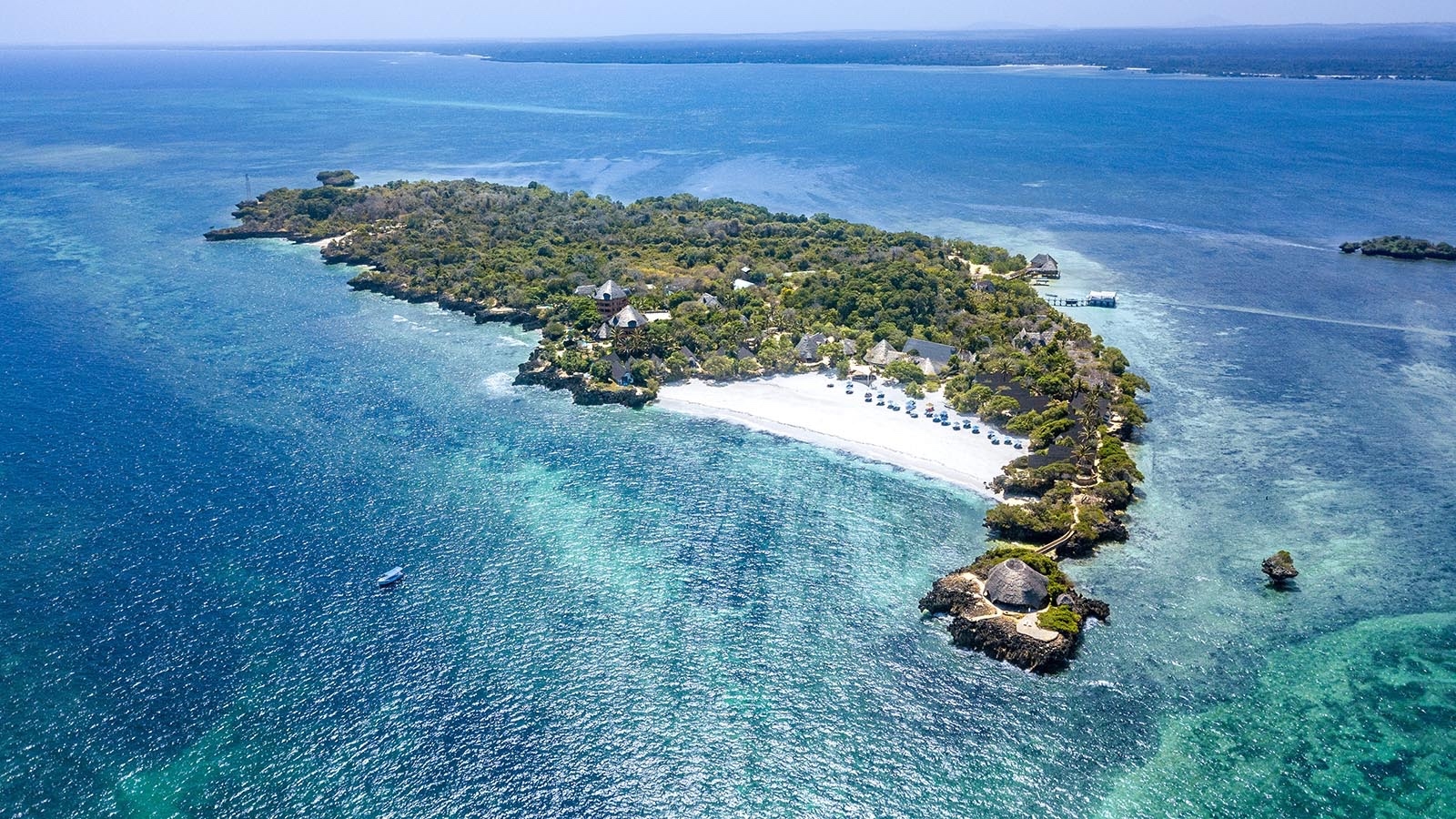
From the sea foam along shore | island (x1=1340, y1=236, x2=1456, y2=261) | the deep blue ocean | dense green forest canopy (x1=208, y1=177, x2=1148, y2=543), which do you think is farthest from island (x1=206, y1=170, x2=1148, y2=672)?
island (x1=1340, y1=236, x2=1456, y2=261)

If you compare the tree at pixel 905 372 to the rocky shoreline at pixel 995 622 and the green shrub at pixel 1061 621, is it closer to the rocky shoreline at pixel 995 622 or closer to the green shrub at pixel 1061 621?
the rocky shoreline at pixel 995 622

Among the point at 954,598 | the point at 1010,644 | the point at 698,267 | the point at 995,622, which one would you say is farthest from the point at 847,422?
the point at 698,267

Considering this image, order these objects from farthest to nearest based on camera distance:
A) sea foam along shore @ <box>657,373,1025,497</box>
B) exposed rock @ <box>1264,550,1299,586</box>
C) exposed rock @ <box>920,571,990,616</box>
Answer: sea foam along shore @ <box>657,373,1025,497</box>
exposed rock @ <box>1264,550,1299,586</box>
exposed rock @ <box>920,571,990,616</box>

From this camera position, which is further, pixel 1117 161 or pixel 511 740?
pixel 1117 161

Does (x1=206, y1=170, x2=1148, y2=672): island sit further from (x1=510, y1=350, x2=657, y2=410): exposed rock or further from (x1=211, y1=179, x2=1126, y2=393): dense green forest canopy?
(x1=211, y1=179, x2=1126, y2=393): dense green forest canopy

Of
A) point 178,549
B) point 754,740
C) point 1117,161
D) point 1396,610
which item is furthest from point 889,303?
point 1117,161

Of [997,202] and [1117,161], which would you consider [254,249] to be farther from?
[1117,161]

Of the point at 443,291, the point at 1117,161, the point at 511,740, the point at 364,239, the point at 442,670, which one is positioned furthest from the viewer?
the point at 1117,161
